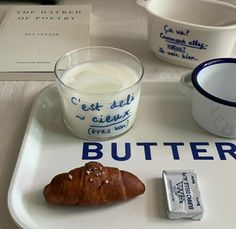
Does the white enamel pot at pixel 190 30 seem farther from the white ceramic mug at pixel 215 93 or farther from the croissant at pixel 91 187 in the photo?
the croissant at pixel 91 187

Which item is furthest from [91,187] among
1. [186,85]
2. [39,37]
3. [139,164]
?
[39,37]

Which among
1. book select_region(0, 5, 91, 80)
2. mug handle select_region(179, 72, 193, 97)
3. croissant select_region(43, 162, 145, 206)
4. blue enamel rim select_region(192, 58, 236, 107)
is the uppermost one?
blue enamel rim select_region(192, 58, 236, 107)

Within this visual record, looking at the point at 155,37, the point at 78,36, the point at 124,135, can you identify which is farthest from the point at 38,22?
the point at 124,135

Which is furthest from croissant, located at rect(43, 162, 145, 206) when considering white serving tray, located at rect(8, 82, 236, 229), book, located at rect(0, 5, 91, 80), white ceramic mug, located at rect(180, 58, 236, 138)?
book, located at rect(0, 5, 91, 80)

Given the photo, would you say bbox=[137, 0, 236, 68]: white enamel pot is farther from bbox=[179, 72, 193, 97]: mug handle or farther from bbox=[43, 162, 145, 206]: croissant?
bbox=[43, 162, 145, 206]: croissant

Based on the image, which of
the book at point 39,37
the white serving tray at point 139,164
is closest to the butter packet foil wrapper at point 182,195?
the white serving tray at point 139,164
